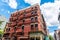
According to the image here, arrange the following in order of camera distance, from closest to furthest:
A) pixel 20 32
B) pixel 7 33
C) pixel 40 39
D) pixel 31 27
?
pixel 40 39 < pixel 31 27 < pixel 20 32 < pixel 7 33

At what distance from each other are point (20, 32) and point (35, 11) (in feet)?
16.8

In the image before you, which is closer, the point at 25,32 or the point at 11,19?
the point at 25,32

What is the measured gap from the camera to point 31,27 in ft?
82.9

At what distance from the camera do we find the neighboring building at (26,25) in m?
24.5

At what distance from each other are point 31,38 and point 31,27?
6.70ft

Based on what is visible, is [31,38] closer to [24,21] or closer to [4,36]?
[24,21]

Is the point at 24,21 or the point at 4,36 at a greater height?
the point at 24,21

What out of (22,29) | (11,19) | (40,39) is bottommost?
(40,39)

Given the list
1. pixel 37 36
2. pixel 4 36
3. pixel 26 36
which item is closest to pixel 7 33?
pixel 4 36

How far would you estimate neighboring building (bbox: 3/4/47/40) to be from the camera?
80.3 feet

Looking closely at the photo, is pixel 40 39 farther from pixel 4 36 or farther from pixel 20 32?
pixel 4 36

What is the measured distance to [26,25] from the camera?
1038 inches

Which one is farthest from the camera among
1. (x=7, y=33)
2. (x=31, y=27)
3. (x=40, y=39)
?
(x=7, y=33)

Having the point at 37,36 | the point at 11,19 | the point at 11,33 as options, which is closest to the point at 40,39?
the point at 37,36
